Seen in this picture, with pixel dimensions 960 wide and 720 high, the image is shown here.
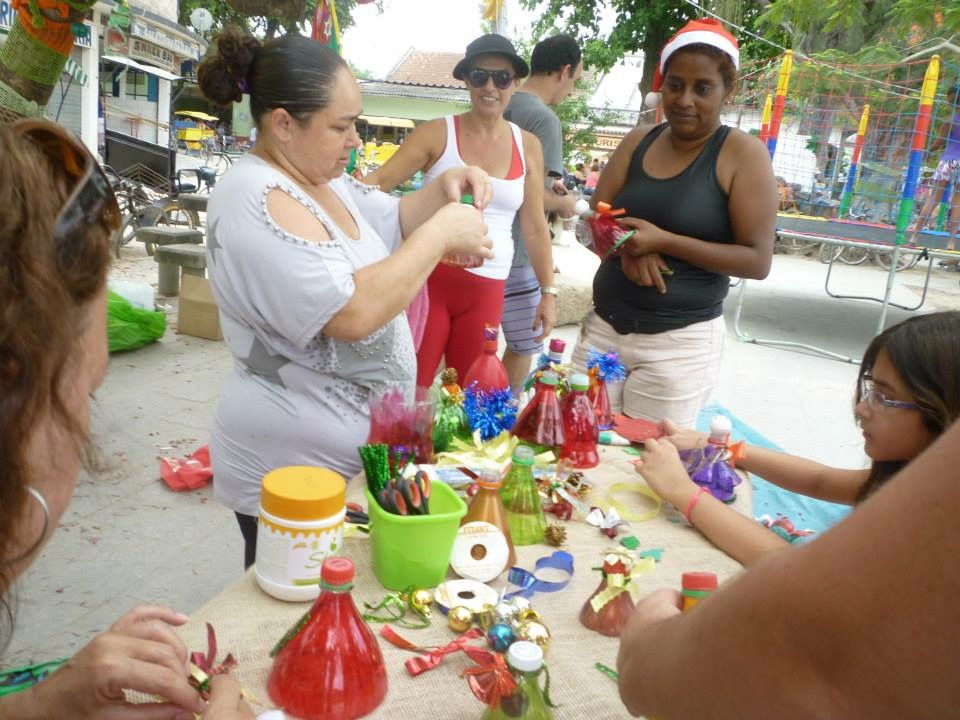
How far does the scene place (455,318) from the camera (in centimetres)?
291

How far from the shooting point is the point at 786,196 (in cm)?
968

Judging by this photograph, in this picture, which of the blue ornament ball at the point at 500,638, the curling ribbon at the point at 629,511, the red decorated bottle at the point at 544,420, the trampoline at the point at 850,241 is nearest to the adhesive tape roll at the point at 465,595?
the blue ornament ball at the point at 500,638

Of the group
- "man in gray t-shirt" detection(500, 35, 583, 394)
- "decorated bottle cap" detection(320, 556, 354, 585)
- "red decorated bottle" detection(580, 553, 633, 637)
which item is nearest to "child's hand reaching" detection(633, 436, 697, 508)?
"red decorated bottle" detection(580, 553, 633, 637)

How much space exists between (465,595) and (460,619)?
0.26 ft

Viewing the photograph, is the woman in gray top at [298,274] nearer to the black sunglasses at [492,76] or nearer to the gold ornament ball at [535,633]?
the gold ornament ball at [535,633]

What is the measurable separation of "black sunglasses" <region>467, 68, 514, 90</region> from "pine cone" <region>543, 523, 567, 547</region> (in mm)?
2074

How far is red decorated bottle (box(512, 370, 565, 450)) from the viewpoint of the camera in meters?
1.88

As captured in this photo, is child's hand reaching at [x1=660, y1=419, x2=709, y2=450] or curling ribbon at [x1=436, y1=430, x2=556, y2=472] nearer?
curling ribbon at [x1=436, y1=430, x2=556, y2=472]

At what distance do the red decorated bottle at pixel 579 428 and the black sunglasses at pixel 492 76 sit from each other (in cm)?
159

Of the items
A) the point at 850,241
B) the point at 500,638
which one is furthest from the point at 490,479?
the point at 850,241

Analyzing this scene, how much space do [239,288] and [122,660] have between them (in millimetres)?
827

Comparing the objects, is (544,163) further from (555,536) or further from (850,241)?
(850,241)

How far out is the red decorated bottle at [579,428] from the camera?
1903 mm

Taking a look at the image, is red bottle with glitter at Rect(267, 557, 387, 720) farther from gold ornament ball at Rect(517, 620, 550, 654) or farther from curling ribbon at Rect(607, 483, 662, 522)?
curling ribbon at Rect(607, 483, 662, 522)
